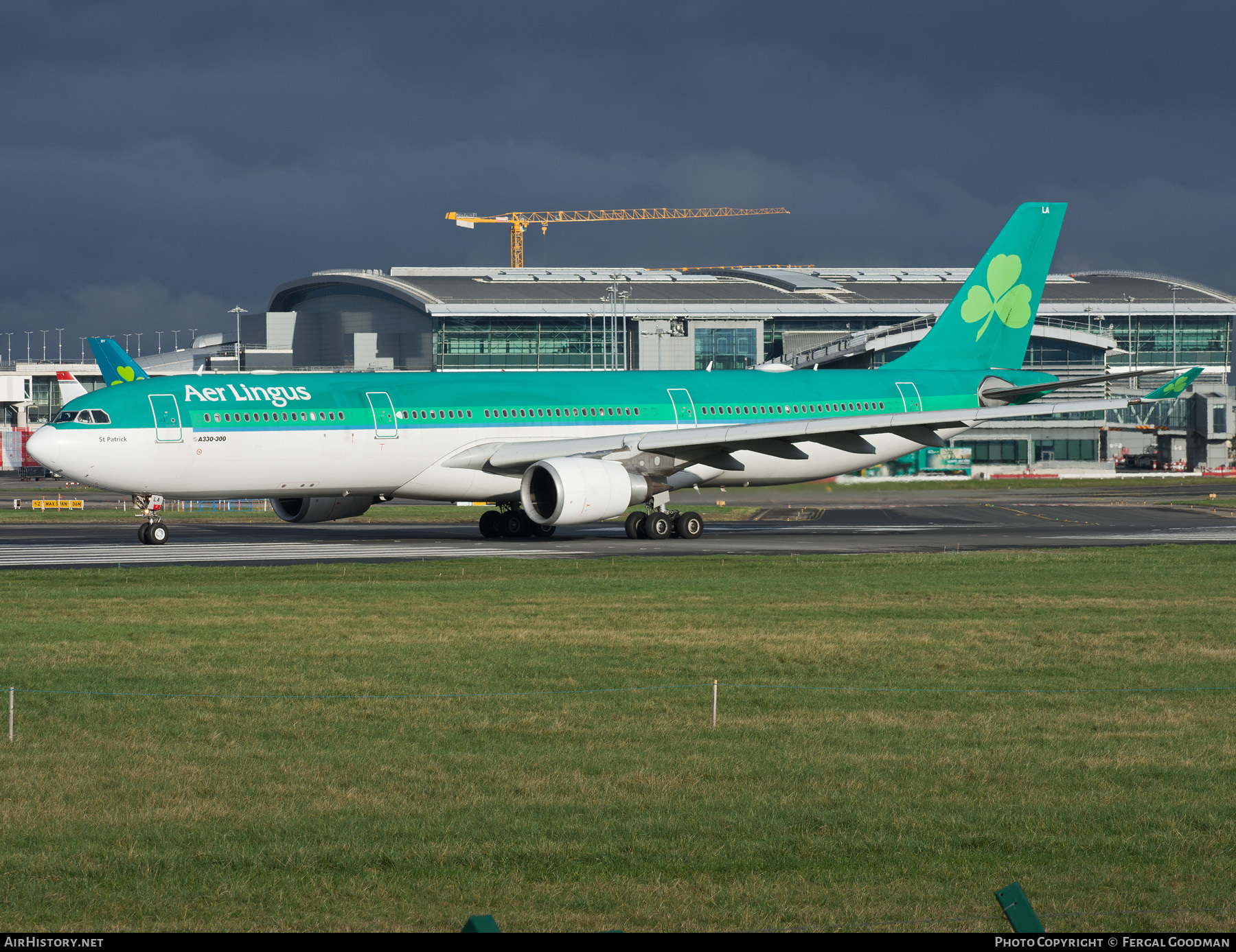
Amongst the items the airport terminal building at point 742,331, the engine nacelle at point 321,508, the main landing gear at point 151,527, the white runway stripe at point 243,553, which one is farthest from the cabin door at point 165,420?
the airport terminal building at point 742,331

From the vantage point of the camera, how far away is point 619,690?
15703 millimetres

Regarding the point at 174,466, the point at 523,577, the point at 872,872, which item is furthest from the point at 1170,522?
the point at 872,872

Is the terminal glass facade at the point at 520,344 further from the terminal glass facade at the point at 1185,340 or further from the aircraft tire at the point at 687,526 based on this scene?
the aircraft tire at the point at 687,526

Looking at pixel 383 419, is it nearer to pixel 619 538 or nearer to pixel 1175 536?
pixel 619 538

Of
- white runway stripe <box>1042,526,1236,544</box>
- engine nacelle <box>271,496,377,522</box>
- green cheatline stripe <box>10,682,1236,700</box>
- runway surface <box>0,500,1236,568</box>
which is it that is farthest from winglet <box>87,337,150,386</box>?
green cheatline stripe <box>10,682,1236,700</box>

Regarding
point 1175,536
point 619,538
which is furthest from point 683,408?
point 1175,536

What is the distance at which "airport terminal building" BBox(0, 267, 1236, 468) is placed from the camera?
11519 cm

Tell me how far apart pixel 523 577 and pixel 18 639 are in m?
11.9

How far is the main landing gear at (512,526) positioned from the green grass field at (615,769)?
1974 centimetres

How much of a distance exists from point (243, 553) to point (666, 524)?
483 inches

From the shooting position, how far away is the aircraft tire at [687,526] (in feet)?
139

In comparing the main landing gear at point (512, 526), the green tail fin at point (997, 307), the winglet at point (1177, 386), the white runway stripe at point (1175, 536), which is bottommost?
the white runway stripe at point (1175, 536)

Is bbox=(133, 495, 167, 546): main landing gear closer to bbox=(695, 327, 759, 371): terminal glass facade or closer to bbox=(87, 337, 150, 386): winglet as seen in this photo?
bbox=(87, 337, 150, 386): winglet

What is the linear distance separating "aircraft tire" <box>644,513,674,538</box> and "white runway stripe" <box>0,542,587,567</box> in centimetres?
360
